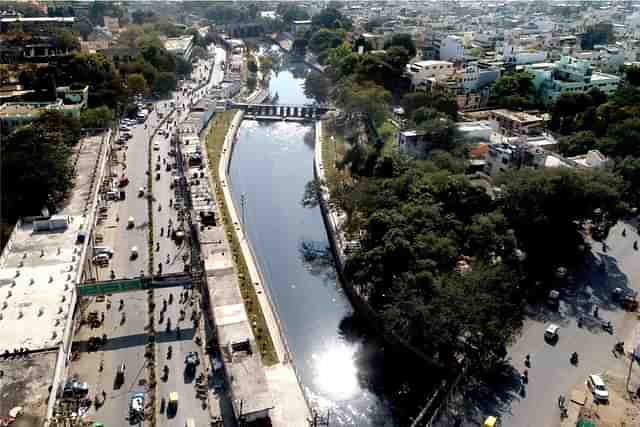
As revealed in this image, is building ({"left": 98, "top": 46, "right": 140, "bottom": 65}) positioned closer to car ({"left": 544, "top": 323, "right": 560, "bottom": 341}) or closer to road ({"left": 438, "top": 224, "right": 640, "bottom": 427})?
road ({"left": 438, "top": 224, "right": 640, "bottom": 427})

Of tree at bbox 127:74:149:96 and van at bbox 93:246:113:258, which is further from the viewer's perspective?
tree at bbox 127:74:149:96

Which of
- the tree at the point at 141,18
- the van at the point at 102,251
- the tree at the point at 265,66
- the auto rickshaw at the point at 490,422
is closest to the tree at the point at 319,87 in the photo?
the tree at the point at 265,66

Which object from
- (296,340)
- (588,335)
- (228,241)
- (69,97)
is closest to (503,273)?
(588,335)

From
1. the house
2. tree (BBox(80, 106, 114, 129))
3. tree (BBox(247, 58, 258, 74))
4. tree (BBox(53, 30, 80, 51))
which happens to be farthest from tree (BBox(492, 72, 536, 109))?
tree (BBox(53, 30, 80, 51))

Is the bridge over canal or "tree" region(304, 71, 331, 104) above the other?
"tree" region(304, 71, 331, 104)

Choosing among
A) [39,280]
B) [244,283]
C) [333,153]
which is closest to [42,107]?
[333,153]

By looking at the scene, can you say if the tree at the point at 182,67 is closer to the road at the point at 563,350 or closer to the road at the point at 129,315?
the road at the point at 129,315
